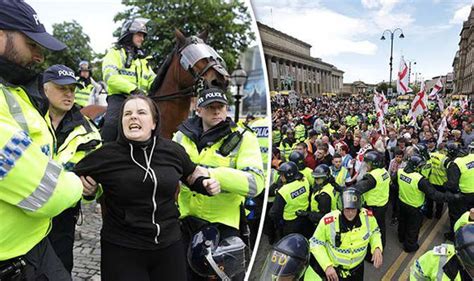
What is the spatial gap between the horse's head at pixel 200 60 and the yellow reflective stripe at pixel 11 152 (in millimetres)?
1052

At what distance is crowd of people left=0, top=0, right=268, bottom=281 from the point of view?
61.3 inches

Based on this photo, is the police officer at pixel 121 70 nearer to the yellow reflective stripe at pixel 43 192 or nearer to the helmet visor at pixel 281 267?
the helmet visor at pixel 281 267

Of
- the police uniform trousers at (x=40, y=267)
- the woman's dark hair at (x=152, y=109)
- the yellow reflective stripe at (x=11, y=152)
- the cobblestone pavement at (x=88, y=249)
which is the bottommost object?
the cobblestone pavement at (x=88, y=249)

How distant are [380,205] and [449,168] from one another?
5.09 feet

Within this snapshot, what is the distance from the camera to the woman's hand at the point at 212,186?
7.04ft

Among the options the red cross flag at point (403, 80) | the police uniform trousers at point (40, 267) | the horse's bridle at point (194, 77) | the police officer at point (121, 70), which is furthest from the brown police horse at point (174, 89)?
the red cross flag at point (403, 80)

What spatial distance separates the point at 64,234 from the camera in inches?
114

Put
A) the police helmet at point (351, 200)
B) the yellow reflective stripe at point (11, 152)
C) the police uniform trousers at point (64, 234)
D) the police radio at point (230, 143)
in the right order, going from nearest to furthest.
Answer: the yellow reflective stripe at point (11, 152)
the police radio at point (230, 143)
the police uniform trousers at point (64, 234)
the police helmet at point (351, 200)

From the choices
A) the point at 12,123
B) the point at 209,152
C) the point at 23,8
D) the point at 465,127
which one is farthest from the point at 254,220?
the point at 465,127

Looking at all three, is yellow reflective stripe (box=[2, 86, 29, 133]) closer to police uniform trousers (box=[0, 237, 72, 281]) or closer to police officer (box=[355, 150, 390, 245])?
police uniform trousers (box=[0, 237, 72, 281])

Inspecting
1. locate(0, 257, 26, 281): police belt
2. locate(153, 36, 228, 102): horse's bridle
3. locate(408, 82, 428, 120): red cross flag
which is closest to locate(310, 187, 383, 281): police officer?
locate(153, 36, 228, 102): horse's bridle

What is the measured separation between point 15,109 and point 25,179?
0.97ft

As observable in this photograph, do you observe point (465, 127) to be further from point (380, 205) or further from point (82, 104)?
point (82, 104)

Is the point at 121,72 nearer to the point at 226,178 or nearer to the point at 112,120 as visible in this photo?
the point at 112,120
